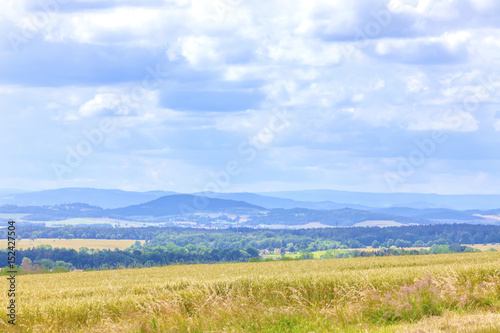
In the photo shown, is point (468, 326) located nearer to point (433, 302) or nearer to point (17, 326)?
point (433, 302)

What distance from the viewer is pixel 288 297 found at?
1933cm

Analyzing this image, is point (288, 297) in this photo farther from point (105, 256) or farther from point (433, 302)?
point (105, 256)

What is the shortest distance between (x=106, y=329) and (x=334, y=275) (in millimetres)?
9356

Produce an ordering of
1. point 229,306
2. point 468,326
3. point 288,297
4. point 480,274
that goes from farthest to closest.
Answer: point 480,274
point 288,297
point 229,306
point 468,326

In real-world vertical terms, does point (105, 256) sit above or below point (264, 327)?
below

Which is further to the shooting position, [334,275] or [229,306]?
[334,275]

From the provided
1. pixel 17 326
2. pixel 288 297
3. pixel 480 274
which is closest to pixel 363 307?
pixel 288 297

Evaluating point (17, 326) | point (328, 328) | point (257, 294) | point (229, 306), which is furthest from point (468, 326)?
point (17, 326)

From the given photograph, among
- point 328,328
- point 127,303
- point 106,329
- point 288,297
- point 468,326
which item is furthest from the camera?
point 288,297

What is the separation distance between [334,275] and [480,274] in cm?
544

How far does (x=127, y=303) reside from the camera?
59.3ft

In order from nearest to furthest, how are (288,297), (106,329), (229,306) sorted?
(106,329), (229,306), (288,297)

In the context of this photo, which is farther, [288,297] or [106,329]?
[288,297]

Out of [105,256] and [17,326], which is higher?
[17,326]
